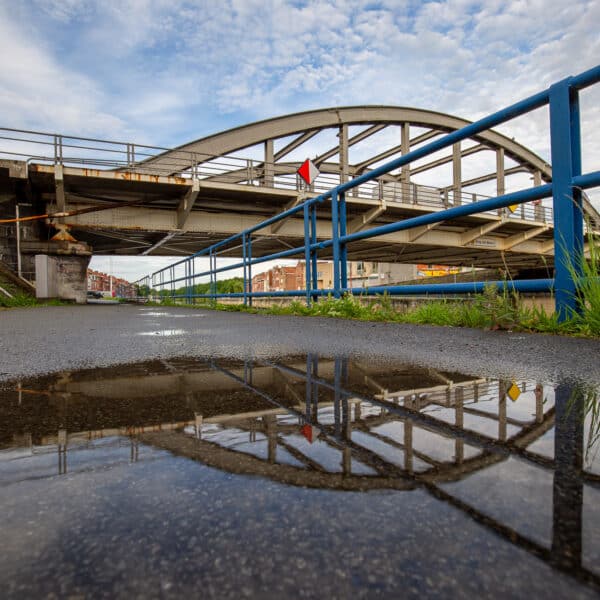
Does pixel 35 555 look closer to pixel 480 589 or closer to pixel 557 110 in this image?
pixel 480 589

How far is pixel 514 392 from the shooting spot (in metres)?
1.00

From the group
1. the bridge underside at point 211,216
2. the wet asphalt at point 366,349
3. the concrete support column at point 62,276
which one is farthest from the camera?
the bridge underside at point 211,216

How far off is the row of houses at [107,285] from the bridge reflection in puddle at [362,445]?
8869 cm

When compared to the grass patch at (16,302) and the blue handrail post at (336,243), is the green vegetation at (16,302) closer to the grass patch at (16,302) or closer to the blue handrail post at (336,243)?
the grass patch at (16,302)

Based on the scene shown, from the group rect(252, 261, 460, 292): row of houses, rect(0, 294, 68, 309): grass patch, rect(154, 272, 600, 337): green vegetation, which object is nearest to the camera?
rect(154, 272, 600, 337): green vegetation

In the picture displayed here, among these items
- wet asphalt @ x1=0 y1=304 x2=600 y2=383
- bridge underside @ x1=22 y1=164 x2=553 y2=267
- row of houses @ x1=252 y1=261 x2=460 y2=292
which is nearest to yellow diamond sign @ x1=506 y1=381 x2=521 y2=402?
wet asphalt @ x1=0 y1=304 x2=600 y2=383

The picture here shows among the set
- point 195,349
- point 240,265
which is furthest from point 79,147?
point 195,349

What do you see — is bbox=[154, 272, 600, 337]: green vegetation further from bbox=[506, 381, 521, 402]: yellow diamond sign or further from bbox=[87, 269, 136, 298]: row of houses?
bbox=[87, 269, 136, 298]: row of houses

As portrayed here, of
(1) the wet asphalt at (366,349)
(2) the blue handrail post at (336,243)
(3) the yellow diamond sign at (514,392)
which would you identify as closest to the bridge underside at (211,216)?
(2) the blue handrail post at (336,243)

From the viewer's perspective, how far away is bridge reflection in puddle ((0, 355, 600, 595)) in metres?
0.41

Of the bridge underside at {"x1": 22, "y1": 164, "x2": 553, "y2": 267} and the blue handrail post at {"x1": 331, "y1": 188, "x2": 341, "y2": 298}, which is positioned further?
the bridge underside at {"x1": 22, "y1": 164, "x2": 553, "y2": 267}

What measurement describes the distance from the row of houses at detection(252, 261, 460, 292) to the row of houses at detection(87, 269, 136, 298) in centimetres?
3320

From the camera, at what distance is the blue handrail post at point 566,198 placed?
203 cm

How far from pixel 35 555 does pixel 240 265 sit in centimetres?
673
